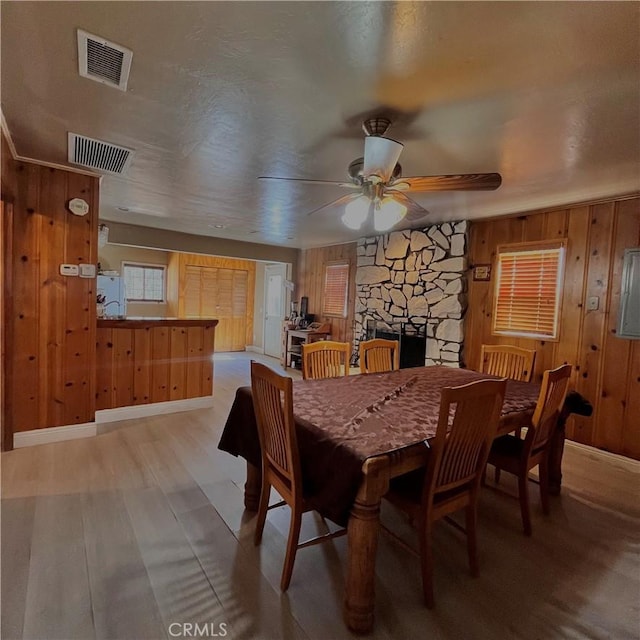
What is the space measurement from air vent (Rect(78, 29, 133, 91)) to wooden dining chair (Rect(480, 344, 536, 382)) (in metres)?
3.33

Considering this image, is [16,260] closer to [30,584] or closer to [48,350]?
[48,350]

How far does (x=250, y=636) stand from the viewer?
1450 mm

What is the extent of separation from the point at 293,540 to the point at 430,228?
402cm

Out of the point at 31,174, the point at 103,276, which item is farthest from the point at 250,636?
the point at 103,276

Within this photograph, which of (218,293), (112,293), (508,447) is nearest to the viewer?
(508,447)

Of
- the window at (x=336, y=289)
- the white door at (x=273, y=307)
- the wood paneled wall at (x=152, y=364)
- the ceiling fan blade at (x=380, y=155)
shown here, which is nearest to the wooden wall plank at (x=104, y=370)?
the wood paneled wall at (x=152, y=364)

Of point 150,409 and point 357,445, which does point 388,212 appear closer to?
point 357,445

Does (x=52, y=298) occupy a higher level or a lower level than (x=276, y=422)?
higher

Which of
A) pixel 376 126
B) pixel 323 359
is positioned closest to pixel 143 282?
pixel 323 359

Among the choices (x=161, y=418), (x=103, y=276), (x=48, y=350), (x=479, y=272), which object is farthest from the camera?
(x=103, y=276)

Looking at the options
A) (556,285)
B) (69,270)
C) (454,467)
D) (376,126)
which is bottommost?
(454,467)

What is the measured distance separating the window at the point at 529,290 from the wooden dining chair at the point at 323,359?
2.06 metres

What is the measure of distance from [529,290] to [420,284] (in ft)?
4.31

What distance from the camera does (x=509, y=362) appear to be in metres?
3.29
